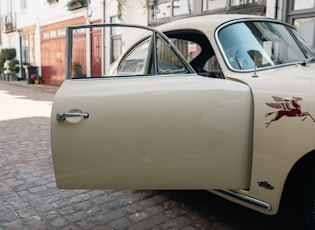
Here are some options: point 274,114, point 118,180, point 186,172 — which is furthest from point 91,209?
point 274,114

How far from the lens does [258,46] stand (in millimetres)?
2783

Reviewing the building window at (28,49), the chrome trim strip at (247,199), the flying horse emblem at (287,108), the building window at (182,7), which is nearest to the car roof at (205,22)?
the flying horse emblem at (287,108)

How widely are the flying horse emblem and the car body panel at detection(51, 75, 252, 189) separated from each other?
17cm

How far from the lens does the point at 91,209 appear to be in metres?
3.17

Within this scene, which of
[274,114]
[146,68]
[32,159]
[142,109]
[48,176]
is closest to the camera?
[274,114]

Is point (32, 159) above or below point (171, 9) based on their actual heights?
below

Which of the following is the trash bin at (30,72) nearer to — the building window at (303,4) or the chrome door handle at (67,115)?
the building window at (303,4)

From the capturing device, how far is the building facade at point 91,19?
765 centimetres

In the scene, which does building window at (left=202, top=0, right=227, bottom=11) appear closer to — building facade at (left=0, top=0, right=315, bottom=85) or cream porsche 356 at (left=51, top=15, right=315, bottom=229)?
building facade at (left=0, top=0, right=315, bottom=85)

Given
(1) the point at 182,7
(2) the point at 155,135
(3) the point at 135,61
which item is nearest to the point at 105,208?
(2) the point at 155,135

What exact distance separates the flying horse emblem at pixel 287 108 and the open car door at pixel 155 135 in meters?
0.18

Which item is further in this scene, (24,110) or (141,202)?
(24,110)

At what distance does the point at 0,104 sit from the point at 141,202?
28.2 feet

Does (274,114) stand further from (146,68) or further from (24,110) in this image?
(24,110)
